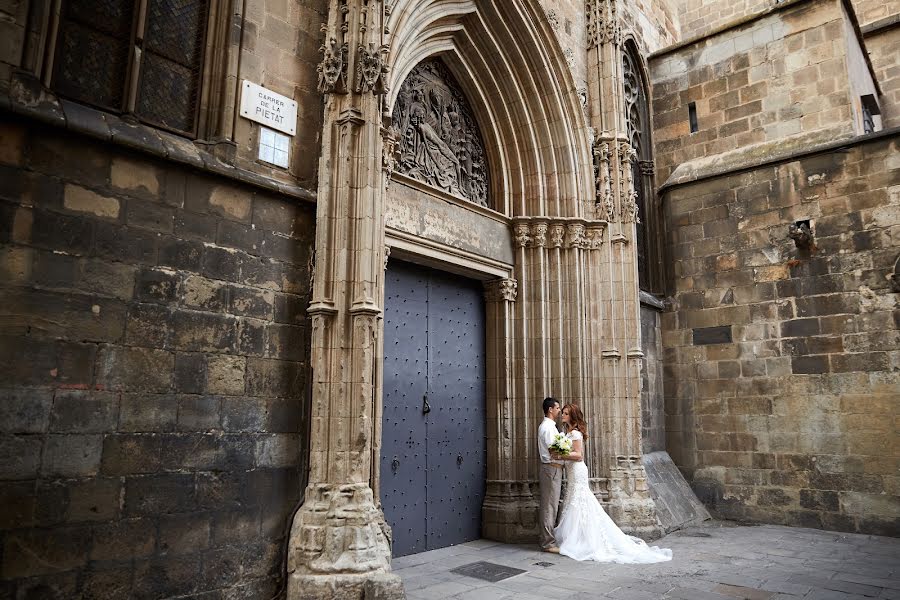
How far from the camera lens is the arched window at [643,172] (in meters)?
10.8

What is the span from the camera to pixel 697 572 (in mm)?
6086

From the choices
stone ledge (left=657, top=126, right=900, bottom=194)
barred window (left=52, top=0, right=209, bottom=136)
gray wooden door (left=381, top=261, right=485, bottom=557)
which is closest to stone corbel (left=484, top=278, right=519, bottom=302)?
gray wooden door (left=381, top=261, right=485, bottom=557)

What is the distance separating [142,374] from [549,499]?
4.56 m

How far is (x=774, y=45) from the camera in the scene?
1025cm

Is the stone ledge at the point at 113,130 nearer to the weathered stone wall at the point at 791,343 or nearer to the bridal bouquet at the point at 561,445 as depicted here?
the bridal bouquet at the point at 561,445

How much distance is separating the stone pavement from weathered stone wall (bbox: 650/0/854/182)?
5.79m

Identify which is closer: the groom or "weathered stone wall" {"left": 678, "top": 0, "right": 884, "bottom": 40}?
the groom

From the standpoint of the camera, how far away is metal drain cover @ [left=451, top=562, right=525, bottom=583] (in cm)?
585

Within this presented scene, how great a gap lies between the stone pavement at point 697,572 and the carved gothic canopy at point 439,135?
13.7ft

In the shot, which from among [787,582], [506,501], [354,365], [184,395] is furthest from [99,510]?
[787,582]

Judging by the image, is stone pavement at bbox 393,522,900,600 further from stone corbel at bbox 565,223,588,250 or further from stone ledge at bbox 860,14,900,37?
stone ledge at bbox 860,14,900,37

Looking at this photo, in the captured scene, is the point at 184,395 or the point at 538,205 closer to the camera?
the point at 184,395

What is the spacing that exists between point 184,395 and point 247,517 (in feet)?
3.46

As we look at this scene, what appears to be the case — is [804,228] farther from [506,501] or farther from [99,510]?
[99,510]
